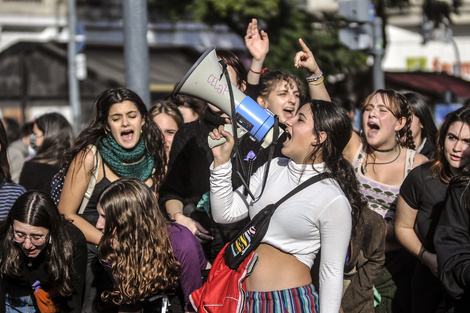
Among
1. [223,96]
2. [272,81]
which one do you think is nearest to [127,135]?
[272,81]

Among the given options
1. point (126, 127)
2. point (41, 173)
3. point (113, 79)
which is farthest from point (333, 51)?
point (126, 127)

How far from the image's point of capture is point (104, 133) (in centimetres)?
460

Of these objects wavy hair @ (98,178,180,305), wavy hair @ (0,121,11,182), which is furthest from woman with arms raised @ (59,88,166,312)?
wavy hair @ (98,178,180,305)

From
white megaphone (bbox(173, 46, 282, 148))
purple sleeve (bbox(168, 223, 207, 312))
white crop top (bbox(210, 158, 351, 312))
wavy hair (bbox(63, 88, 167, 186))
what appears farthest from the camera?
wavy hair (bbox(63, 88, 167, 186))

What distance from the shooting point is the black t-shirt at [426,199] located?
Answer: 155 inches

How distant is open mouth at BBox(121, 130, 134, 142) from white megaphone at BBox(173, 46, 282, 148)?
945 mm

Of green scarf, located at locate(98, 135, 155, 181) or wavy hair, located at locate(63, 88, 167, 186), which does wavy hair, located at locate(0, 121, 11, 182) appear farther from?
green scarf, located at locate(98, 135, 155, 181)

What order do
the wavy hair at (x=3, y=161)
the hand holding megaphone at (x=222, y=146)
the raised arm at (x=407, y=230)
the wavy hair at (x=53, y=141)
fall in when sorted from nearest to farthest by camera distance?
1. the hand holding megaphone at (x=222, y=146)
2. the raised arm at (x=407, y=230)
3. the wavy hair at (x=3, y=161)
4. the wavy hair at (x=53, y=141)

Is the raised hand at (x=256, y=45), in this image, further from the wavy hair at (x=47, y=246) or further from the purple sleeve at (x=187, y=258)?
the wavy hair at (x=47, y=246)

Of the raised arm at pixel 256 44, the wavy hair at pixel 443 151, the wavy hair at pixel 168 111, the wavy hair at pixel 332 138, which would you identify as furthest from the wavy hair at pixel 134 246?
the wavy hair at pixel 168 111

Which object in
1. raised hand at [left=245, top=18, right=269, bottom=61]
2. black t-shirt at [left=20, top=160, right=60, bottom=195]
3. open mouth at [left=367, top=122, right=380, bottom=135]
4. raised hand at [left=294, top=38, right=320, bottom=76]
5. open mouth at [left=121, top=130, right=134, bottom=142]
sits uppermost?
raised hand at [left=245, top=18, right=269, bottom=61]

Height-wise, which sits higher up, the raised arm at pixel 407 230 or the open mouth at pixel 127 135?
the open mouth at pixel 127 135

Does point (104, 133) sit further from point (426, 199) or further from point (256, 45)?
point (426, 199)

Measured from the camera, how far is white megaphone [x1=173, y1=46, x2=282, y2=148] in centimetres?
362
